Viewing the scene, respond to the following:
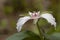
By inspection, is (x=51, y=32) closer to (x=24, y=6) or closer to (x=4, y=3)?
(x=24, y=6)

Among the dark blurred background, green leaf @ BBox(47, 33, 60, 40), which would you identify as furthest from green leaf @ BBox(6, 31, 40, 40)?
the dark blurred background

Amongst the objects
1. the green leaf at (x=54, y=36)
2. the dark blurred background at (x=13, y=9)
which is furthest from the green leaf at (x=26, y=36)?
the dark blurred background at (x=13, y=9)

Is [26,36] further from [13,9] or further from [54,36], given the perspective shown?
[13,9]

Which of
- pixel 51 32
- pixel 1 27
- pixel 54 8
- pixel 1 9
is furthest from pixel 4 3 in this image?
pixel 51 32

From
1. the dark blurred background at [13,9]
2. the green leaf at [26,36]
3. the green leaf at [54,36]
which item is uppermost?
the dark blurred background at [13,9]

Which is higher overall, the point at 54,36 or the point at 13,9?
the point at 13,9

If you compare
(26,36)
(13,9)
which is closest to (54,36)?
(26,36)

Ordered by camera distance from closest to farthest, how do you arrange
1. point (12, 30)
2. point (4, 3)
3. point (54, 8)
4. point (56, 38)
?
point (56, 38) → point (54, 8) → point (12, 30) → point (4, 3)

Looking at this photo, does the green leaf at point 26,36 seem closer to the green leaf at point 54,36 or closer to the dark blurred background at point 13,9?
the green leaf at point 54,36

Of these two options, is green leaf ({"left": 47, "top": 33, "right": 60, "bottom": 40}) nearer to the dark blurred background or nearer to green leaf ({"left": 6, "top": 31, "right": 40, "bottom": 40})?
green leaf ({"left": 6, "top": 31, "right": 40, "bottom": 40})
